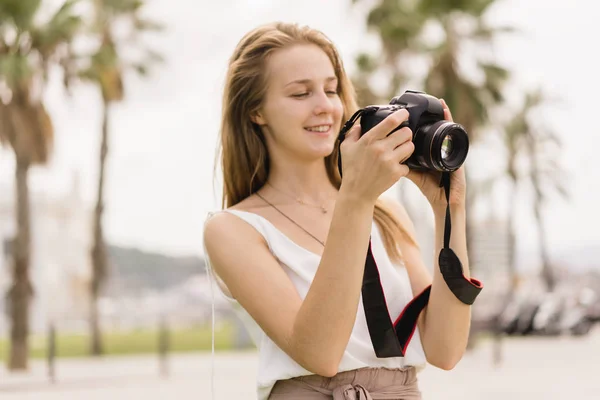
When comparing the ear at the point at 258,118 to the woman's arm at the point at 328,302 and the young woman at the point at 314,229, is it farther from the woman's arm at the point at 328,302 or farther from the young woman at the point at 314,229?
the woman's arm at the point at 328,302

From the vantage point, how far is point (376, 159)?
1.72 metres

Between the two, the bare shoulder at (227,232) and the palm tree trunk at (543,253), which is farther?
the palm tree trunk at (543,253)

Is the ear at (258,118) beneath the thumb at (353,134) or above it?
above

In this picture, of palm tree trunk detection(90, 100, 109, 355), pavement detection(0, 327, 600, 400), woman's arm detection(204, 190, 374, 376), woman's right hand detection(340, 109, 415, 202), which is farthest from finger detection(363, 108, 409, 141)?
palm tree trunk detection(90, 100, 109, 355)

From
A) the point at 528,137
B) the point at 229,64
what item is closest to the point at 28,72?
the point at 229,64

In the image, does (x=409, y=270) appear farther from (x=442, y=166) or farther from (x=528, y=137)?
(x=528, y=137)

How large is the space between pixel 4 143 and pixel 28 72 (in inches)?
66.6

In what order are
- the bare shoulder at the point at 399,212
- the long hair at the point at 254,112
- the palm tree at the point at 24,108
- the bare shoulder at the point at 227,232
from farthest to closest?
the palm tree at the point at 24,108, the bare shoulder at the point at 399,212, the long hair at the point at 254,112, the bare shoulder at the point at 227,232

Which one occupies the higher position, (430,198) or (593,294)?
(430,198)

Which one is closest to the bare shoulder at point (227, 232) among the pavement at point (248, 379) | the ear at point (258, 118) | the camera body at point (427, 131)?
the ear at point (258, 118)

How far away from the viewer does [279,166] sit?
7.04 feet

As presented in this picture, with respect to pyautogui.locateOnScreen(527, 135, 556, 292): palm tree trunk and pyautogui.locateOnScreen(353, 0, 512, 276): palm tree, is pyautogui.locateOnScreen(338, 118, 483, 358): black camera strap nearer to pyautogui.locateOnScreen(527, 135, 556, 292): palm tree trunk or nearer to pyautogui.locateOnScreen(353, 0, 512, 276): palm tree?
pyautogui.locateOnScreen(353, 0, 512, 276): palm tree

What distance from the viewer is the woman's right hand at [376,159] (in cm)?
172

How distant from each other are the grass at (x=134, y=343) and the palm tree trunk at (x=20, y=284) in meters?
8.01
